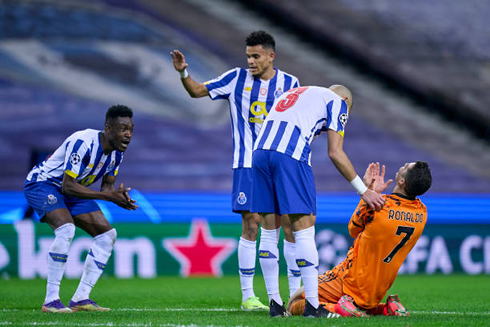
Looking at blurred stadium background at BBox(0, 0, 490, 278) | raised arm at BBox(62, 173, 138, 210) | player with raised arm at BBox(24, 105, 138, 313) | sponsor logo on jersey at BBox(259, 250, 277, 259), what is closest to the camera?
sponsor logo on jersey at BBox(259, 250, 277, 259)

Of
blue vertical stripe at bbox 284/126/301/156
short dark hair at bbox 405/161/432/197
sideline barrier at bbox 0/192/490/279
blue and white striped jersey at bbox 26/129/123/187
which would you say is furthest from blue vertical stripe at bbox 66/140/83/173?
sideline barrier at bbox 0/192/490/279

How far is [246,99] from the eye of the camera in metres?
6.45

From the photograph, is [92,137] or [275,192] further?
[92,137]

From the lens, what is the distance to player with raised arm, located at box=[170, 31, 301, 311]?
616cm

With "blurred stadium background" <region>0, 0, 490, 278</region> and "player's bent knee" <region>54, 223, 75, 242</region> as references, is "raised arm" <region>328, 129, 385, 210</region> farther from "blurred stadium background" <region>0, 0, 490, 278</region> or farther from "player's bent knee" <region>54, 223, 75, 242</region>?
"blurred stadium background" <region>0, 0, 490, 278</region>

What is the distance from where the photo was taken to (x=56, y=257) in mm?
5953

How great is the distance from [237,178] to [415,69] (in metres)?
9.59

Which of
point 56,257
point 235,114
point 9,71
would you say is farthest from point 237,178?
point 9,71

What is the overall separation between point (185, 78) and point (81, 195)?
55.4 inches

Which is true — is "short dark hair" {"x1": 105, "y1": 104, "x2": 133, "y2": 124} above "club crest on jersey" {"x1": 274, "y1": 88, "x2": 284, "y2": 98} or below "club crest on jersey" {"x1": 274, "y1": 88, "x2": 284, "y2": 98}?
below

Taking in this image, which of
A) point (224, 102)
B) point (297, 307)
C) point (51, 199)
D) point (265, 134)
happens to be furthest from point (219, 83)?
point (224, 102)

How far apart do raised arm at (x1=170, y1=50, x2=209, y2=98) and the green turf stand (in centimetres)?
195

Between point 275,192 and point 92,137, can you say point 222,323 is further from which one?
point 92,137

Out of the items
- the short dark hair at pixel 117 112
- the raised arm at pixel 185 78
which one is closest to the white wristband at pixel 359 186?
the raised arm at pixel 185 78
